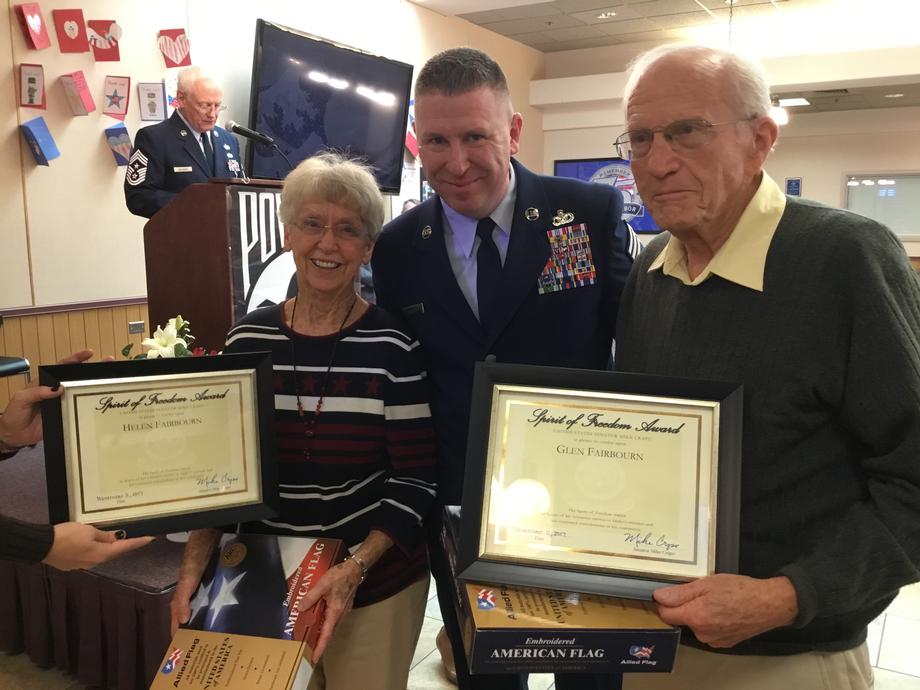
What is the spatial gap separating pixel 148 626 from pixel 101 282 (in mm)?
2793

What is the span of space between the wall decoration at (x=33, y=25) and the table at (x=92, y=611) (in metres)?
2.48

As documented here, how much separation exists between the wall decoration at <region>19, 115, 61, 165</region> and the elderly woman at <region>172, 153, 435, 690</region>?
10.7 feet

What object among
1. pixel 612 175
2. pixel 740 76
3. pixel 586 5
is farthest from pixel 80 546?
pixel 612 175

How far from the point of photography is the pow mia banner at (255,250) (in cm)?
271

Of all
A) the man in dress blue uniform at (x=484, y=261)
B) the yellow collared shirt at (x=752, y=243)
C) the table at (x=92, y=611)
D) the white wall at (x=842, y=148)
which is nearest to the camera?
the yellow collared shirt at (x=752, y=243)

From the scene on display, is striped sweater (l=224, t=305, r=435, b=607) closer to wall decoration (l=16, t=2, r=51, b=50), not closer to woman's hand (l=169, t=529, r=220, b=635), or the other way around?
woman's hand (l=169, t=529, r=220, b=635)

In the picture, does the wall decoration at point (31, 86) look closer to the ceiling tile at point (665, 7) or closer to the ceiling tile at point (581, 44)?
the ceiling tile at point (665, 7)

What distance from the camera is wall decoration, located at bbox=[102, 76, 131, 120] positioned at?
14.3 ft

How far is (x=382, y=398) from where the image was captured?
1.44 meters

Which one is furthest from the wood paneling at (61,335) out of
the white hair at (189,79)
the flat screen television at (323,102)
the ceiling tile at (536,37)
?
the ceiling tile at (536,37)

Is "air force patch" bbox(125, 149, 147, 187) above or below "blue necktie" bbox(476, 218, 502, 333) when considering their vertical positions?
above

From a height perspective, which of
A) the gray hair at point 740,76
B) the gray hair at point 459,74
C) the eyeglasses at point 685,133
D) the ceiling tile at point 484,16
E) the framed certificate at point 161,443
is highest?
the ceiling tile at point 484,16

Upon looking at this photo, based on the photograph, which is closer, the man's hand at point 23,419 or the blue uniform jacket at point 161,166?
the man's hand at point 23,419

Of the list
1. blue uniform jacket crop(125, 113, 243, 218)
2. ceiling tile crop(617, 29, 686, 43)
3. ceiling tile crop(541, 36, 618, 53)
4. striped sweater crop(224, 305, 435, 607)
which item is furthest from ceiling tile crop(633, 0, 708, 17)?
striped sweater crop(224, 305, 435, 607)
